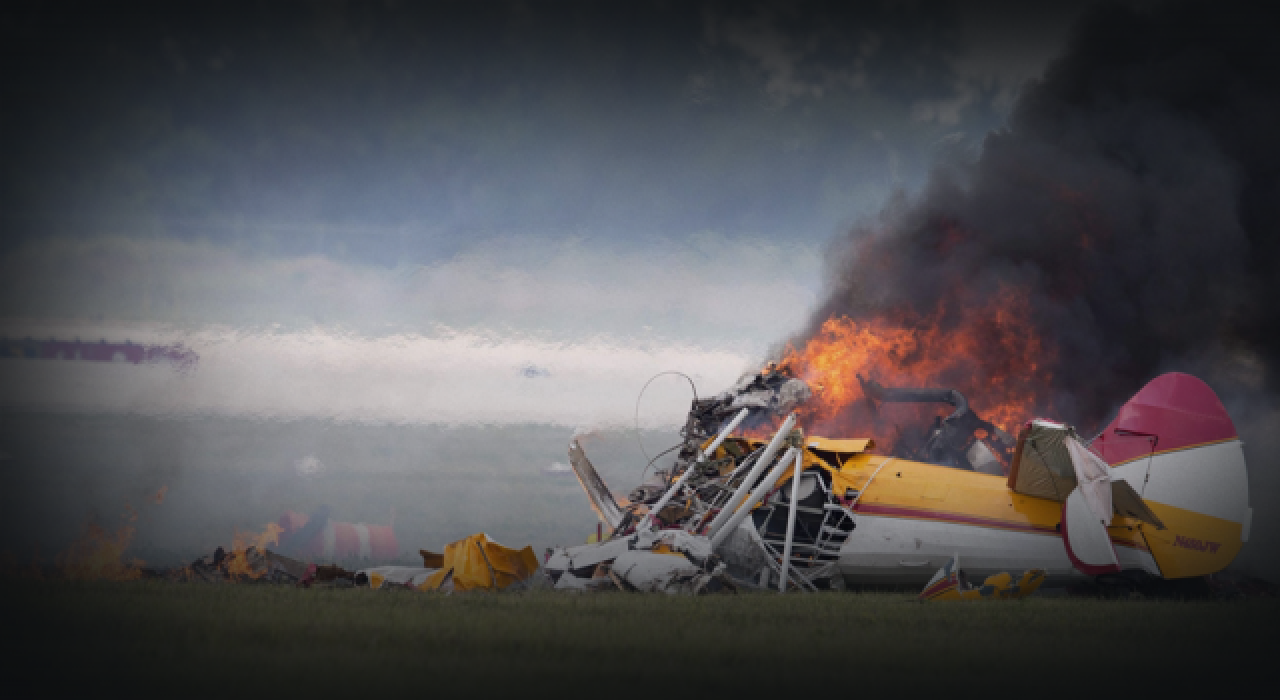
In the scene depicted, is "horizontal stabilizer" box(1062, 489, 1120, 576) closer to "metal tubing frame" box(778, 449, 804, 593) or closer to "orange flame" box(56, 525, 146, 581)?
"metal tubing frame" box(778, 449, 804, 593)

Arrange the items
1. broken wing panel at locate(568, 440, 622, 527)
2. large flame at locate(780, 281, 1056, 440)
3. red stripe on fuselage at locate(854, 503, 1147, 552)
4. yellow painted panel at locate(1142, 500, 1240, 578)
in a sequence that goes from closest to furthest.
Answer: yellow painted panel at locate(1142, 500, 1240, 578)
red stripe on fuselage at locate(854, 503, 1147, 552)
broken wing panel at locate(568, 440, 622, 527)
large flame at locate(780, 281, 1056, 440)

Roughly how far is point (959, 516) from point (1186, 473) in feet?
17.9

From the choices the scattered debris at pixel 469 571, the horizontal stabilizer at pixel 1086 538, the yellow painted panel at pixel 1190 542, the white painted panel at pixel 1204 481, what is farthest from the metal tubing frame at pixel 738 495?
the yellow painted panel at pixel 1190 542

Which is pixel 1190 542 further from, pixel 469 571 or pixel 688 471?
pixel 469 571

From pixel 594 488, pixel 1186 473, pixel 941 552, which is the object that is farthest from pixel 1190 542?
pixel 594 488

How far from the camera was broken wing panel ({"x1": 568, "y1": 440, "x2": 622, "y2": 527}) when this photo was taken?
2931 centimetres

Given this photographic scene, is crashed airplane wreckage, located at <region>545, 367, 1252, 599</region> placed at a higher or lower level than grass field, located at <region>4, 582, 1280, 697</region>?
higher

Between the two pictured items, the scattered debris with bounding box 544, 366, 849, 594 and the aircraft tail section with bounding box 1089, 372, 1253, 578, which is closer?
the aircraft tail section with bounding box 1089, 372, 1253, 578

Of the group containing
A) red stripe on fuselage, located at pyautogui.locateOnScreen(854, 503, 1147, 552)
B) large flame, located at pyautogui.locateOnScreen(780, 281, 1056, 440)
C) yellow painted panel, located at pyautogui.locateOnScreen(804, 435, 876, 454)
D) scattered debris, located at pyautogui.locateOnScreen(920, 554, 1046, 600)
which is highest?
large flame, located at pyautogui.locateOnScreen(780, 281, 1056, 440)

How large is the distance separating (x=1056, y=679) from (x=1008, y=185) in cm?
2878

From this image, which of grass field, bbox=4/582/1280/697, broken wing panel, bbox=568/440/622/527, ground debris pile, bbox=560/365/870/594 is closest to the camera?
grass field, bbox=4/582/1280/697

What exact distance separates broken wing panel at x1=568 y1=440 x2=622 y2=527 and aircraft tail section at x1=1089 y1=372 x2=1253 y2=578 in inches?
513

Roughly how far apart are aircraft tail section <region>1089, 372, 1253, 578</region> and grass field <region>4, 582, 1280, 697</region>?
82.6 inches

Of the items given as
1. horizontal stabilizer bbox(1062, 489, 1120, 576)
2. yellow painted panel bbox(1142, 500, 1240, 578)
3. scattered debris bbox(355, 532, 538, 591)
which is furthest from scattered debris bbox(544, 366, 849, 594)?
yellow painted panel bbox(1142, 500, 1240, 578)
